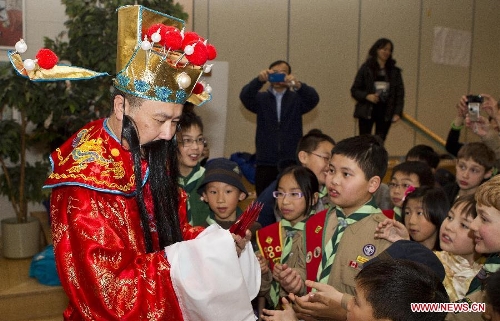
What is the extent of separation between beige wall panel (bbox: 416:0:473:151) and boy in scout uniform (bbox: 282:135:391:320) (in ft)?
21.6

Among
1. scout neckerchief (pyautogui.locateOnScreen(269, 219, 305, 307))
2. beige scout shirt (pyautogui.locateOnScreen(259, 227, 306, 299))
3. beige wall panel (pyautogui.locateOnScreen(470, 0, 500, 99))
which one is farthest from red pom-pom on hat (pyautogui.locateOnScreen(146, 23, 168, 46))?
beige wall panel (pyautogui.locateOnScreen(470, 0, 500, 99))

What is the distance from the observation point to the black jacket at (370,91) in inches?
225

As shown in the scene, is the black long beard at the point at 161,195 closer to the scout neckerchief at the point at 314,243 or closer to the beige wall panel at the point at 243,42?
the scout neckerchief at the point at 314,243

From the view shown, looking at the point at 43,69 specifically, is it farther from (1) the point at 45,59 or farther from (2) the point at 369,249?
(2) the point at 369,249

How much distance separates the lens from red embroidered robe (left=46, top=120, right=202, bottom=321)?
4.85 feet

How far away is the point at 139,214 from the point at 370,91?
4.50 m

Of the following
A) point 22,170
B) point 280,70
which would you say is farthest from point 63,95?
point 280,70

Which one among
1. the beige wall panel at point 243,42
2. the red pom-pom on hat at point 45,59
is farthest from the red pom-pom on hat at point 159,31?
the beige wall panel at point 243,42

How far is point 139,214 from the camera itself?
5.51 ft

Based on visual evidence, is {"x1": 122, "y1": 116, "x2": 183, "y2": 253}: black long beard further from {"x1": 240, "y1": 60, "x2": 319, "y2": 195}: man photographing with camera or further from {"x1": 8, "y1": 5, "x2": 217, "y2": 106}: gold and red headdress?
{"x1": 240, "y1": 60, "x2": 319, "y2": 195}: man photographing with camera

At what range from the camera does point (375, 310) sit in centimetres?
137

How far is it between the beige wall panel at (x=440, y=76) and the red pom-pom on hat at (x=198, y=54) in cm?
732

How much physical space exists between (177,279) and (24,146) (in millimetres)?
3185

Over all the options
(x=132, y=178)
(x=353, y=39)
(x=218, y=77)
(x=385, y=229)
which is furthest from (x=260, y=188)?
(x=353, y=39)
